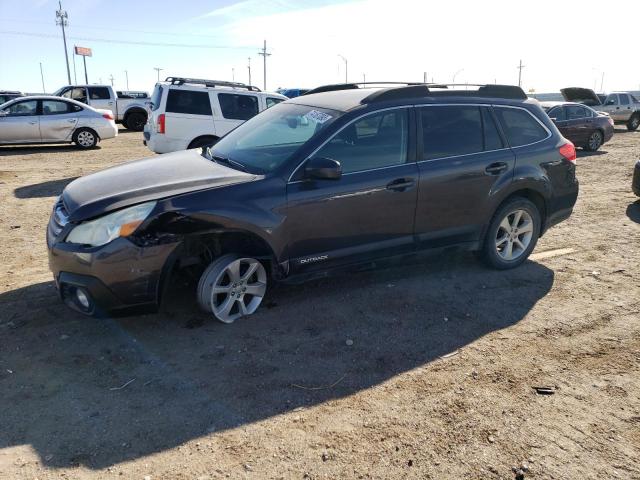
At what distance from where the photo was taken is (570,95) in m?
22.5

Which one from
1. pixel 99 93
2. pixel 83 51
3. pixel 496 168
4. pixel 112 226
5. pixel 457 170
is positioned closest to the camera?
pixel 112 226

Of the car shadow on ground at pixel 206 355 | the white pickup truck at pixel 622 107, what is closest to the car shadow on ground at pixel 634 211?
the car shadow on ground at pixel 206 355

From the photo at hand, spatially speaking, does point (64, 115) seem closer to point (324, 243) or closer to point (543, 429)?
point (324, 243)

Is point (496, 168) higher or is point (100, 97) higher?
point (100, 97)

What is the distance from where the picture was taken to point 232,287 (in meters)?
3.99

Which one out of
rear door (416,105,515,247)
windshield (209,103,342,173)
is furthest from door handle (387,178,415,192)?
windshield (209,103,342,173)

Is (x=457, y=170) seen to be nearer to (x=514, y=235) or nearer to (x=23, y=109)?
(x=514, y=235)

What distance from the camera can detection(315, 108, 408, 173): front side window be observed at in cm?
415

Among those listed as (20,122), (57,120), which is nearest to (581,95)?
(57,120)

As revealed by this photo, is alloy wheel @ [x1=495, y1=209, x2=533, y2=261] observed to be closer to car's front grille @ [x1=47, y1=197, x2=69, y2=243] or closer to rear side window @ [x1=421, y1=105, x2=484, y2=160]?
rear side window @ [x1=421, y1=105, x2=484, y2=160]

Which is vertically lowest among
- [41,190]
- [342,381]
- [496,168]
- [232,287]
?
[342,381]

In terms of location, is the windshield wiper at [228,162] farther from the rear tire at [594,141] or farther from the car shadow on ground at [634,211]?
the rear tire at [594,141]

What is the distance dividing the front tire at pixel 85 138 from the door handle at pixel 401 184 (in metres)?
13.5

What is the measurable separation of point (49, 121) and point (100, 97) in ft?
26.9
